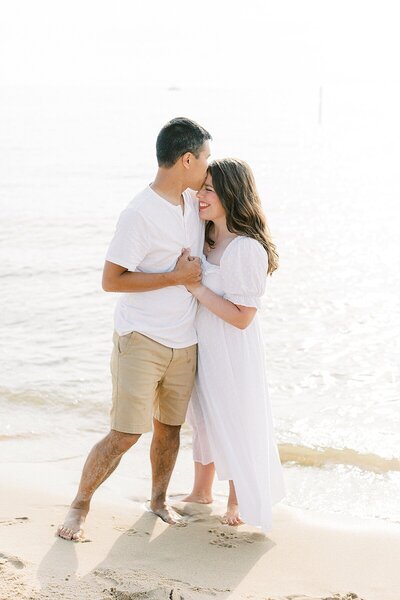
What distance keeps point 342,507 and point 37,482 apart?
1.80 metres

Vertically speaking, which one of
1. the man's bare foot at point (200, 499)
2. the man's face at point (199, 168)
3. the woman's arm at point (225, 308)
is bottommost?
the man's bare foot at point (200, 499)

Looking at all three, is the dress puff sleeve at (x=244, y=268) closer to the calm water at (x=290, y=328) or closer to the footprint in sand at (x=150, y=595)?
the footprint in sand at (x=150, y=595)

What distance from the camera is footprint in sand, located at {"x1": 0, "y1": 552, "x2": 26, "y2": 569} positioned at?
3.84 meters

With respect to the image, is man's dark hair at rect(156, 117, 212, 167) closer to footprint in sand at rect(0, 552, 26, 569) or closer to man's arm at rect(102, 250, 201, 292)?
man's arm at rect(102, 250, 201, 292)

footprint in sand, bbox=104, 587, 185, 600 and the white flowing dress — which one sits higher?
the white flowing dress

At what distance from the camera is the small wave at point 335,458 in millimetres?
5945

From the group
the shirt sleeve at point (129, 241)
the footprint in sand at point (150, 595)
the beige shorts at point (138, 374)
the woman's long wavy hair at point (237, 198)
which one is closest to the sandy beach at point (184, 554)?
the footprint in sand at point (150, 595)

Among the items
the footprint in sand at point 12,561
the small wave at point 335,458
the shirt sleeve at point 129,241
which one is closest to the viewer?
the footprint in sand at point 12,561

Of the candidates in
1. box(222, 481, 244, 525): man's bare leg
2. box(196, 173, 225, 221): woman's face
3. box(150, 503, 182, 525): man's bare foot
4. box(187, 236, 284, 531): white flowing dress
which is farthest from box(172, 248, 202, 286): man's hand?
box(150, 503, 182, 525): man's bare foot

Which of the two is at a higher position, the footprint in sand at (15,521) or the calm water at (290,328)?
the footprint in sand at (15,521)

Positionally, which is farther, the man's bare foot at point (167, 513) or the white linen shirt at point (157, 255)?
the man's bare foot at point (167, 513)

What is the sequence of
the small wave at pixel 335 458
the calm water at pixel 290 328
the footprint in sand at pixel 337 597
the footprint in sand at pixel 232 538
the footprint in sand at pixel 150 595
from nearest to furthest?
the footprint in sand at pixel 150 595 < the footprint in sand at pixel 337 597 < the footprint in sand at pixel 232 538 < the small wave at pixel 335 458 < the calm water at pixel 290 328

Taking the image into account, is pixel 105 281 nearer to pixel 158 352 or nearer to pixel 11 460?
pixel 158 352

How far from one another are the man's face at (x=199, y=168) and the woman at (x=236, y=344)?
37 mm
